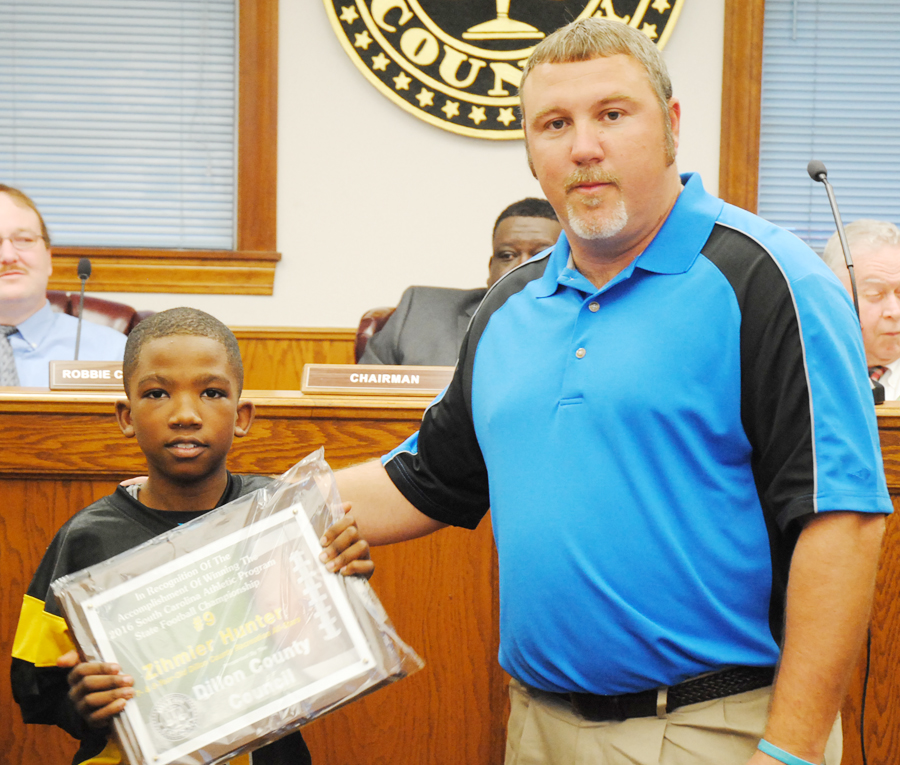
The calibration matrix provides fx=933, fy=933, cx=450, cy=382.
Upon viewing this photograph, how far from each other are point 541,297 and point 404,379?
2.99ft

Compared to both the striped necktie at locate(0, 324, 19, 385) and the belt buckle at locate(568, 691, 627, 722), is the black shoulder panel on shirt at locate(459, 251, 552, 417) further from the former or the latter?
the striped necktie at locate(0, 324, 19, 385)

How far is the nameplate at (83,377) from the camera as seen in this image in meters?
1.97

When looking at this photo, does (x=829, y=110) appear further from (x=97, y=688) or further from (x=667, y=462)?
(x=97, y=688)

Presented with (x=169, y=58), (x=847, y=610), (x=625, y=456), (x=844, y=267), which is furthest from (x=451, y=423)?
(x=169, y=58)

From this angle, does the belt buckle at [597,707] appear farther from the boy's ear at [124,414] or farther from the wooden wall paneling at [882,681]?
the wooden wall paneling at [882,681]

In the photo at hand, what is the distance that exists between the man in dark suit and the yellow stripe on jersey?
1.87 metres

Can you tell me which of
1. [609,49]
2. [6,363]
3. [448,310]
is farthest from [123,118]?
[609,49]

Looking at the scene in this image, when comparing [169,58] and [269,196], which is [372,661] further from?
[169,58]

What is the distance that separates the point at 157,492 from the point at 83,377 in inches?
33.2

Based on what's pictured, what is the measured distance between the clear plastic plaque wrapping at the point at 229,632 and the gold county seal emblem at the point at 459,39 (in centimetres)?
355

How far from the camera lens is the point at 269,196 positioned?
171 inches

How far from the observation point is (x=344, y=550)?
1.10 m

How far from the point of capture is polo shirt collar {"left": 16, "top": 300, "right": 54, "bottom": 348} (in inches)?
114

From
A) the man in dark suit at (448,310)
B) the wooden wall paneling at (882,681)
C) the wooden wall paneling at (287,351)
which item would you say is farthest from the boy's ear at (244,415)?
the wooden wall paneling at (287,351)
